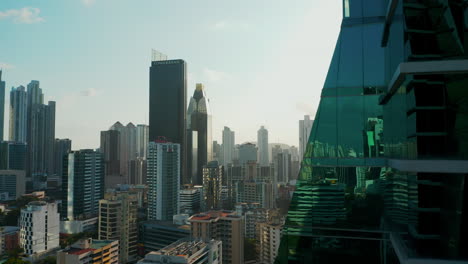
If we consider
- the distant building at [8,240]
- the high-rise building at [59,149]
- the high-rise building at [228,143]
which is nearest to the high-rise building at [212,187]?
the distant building at [8,240]

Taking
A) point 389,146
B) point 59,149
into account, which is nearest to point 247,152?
point 59,149

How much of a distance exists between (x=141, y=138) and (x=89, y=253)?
3426 cm

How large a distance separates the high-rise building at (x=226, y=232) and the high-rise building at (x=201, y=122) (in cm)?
2987

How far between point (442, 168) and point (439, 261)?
380 millimetres

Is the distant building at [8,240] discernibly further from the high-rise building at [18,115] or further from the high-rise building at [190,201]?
the high-rise building at [18,115]

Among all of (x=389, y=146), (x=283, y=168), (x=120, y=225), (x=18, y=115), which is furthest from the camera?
(x=18, y=115)

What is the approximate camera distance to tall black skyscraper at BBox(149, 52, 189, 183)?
42812mm

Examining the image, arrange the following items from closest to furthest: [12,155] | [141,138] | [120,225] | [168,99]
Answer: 1. [120,225]
2. [12,155]
3. [168,99]
4. [141,138]

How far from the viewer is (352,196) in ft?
7.59

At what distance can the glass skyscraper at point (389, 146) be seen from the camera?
1.49 metres

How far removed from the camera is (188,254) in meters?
8.91

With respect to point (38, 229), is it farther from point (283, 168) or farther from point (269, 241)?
point (283, 168)

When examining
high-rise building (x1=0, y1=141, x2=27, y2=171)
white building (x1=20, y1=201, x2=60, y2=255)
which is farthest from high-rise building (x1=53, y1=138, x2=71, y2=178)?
white building (x1=20, y1=201, x2=60, y2=255)

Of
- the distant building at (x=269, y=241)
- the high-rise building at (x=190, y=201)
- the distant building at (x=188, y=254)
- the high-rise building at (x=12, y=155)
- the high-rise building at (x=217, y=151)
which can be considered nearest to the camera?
the distant building at (x=188, y=254)
